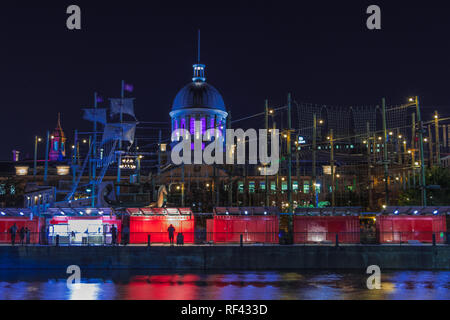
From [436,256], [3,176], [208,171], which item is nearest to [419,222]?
[436,256]

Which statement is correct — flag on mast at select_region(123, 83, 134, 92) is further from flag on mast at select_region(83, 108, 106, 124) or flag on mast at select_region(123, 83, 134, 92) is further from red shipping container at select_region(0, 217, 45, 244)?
red shipping container at select_region(0, 217, 45, 244)

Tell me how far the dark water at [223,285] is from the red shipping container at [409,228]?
21.7 ft

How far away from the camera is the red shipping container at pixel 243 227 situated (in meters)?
40.4

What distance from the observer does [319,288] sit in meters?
25.6

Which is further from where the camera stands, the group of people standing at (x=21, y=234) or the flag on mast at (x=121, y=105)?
the flag on mast at (x=121, y=105)

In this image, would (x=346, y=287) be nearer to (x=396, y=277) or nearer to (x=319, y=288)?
(x=319, y=288)

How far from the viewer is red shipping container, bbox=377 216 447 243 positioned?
1535 inches

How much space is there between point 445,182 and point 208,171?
5351 centimetres

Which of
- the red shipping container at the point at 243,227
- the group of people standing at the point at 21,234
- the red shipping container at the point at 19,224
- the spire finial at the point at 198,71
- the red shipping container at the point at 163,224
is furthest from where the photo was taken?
the spire finial at the point at 198,71

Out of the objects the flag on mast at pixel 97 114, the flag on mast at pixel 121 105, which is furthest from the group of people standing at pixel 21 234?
the flag on mast at pixel 121 105

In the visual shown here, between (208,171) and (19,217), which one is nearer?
(19,217)

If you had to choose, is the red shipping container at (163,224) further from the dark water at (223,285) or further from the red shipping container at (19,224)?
the dark water at (223,285)

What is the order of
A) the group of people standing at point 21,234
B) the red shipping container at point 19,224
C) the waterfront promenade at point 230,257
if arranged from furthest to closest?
the red shipping container at point 19,224
the group of people standing at point 21,234
the waterfront promenade at point 230,257

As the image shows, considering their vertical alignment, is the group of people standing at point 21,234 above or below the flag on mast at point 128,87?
below
